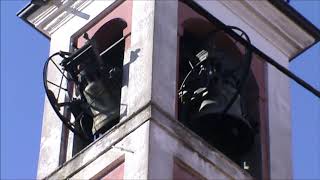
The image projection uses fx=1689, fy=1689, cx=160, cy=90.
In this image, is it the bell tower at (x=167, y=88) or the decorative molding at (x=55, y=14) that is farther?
the decorative molding at (x=55, y=14)

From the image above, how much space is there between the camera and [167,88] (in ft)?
53.7

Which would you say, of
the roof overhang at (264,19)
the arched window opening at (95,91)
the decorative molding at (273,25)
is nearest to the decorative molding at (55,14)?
the roof overhang at (264,19)

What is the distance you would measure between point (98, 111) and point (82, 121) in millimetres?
347

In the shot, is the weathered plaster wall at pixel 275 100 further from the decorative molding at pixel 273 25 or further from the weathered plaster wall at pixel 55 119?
the weathered plaster wall at pixel 55 119

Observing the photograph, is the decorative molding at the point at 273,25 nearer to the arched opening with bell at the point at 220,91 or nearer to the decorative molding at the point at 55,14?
the arched opening with bell at the point at 220,91

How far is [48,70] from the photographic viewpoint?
18.2 metres

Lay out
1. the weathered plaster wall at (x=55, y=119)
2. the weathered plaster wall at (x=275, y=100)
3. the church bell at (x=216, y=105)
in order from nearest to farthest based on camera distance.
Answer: the church bell at (x=216, y=105), the weathered plaster wall at (x=55, y=119), the weathered plaster wall at (x=275, y=100)

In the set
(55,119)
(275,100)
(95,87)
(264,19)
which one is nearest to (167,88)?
(95,87)

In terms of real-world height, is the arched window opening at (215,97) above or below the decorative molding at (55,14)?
below

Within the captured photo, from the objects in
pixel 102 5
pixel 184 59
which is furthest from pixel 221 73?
pixel 102 5

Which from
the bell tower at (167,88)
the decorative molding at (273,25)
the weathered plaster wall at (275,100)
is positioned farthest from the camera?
the decorative molding at (273,25)

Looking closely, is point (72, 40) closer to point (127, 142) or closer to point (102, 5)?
point (102, 5)

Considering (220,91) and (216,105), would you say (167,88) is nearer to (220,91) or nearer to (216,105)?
(216,105)

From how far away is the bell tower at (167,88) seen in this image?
52.7 ft
